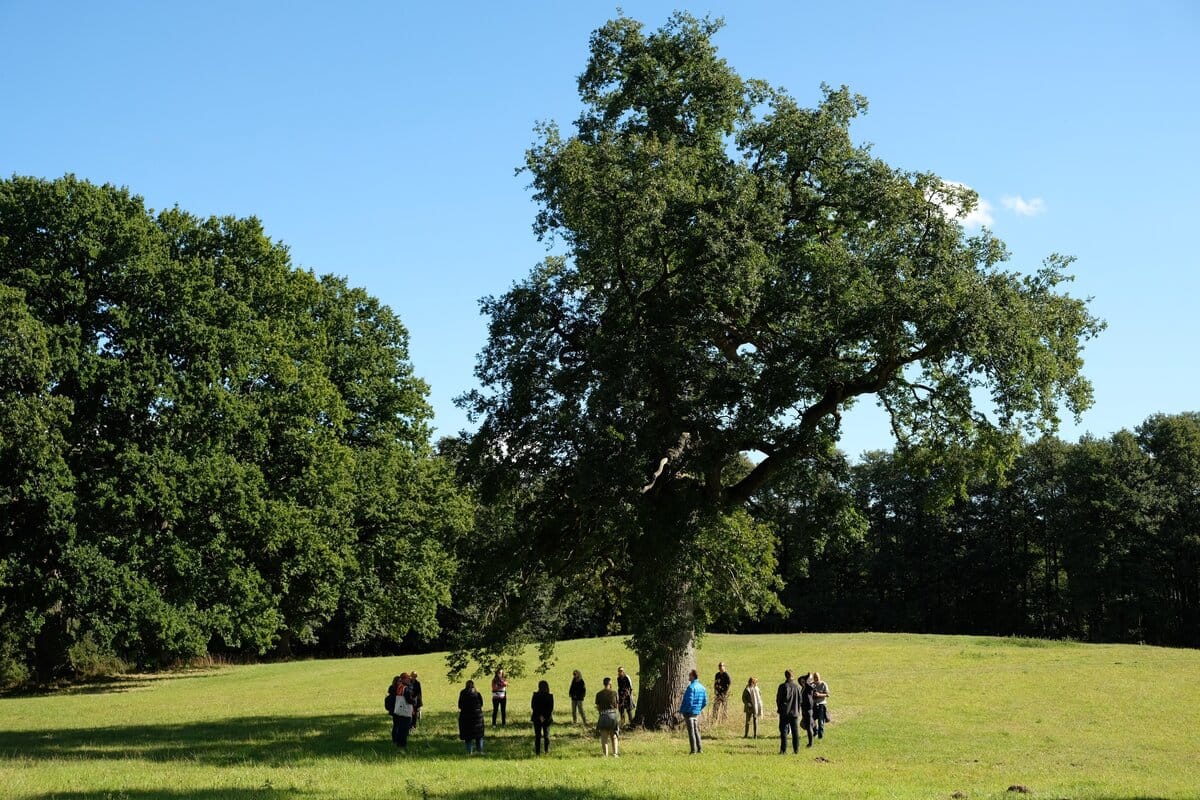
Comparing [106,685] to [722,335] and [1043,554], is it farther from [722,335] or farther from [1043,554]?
[1043,554]

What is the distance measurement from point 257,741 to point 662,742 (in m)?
10.1

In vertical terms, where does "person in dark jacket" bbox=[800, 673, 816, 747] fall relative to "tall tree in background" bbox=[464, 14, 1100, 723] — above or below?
below

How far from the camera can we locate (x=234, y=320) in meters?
38.2

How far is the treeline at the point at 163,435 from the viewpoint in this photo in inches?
1367

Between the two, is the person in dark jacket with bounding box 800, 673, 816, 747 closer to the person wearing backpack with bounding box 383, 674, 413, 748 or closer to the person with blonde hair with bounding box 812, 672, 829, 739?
the person with blonde hair with bounding box 812, 672, 829, 739

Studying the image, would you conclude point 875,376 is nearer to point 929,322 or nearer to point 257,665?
point 929,322

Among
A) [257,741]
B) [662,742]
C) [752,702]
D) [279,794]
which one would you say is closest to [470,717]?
[662,742]

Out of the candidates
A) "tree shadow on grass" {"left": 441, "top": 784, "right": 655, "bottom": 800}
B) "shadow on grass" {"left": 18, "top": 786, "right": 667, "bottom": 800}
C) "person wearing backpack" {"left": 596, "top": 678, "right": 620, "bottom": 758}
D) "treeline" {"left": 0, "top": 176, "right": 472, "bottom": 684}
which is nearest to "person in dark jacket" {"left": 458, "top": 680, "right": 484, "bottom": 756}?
"person wearing backpack" {"left": 596, "top": 678, "right": 620, "bottom": 758}

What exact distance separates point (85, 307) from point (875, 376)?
2872 cm

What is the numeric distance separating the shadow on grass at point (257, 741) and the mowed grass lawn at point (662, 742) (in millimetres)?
90

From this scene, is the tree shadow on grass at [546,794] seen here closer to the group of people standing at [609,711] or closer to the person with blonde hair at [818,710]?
the group of people standing at [609,711]

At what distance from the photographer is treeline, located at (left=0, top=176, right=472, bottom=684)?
3472 centimetres

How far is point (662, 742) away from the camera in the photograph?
80.1ft

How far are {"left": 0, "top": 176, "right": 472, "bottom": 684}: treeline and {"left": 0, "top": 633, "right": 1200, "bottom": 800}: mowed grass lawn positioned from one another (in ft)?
12.9
